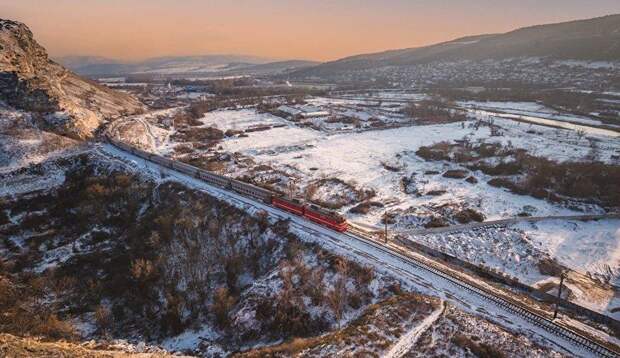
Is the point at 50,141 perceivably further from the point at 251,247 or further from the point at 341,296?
the point at 341,296

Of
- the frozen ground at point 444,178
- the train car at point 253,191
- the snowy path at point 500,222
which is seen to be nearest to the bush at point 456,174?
the frozen ground at point 444,178

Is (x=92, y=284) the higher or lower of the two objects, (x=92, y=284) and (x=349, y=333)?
the lower

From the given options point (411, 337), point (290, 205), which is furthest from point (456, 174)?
point (411, 337)

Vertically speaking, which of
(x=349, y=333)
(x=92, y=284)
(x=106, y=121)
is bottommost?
(x=92, y=284)

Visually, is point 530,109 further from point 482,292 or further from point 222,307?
point 222,307

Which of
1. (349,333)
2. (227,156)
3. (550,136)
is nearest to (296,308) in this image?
(349,333)

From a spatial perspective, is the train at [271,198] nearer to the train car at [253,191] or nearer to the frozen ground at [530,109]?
the train car at [253,191]
